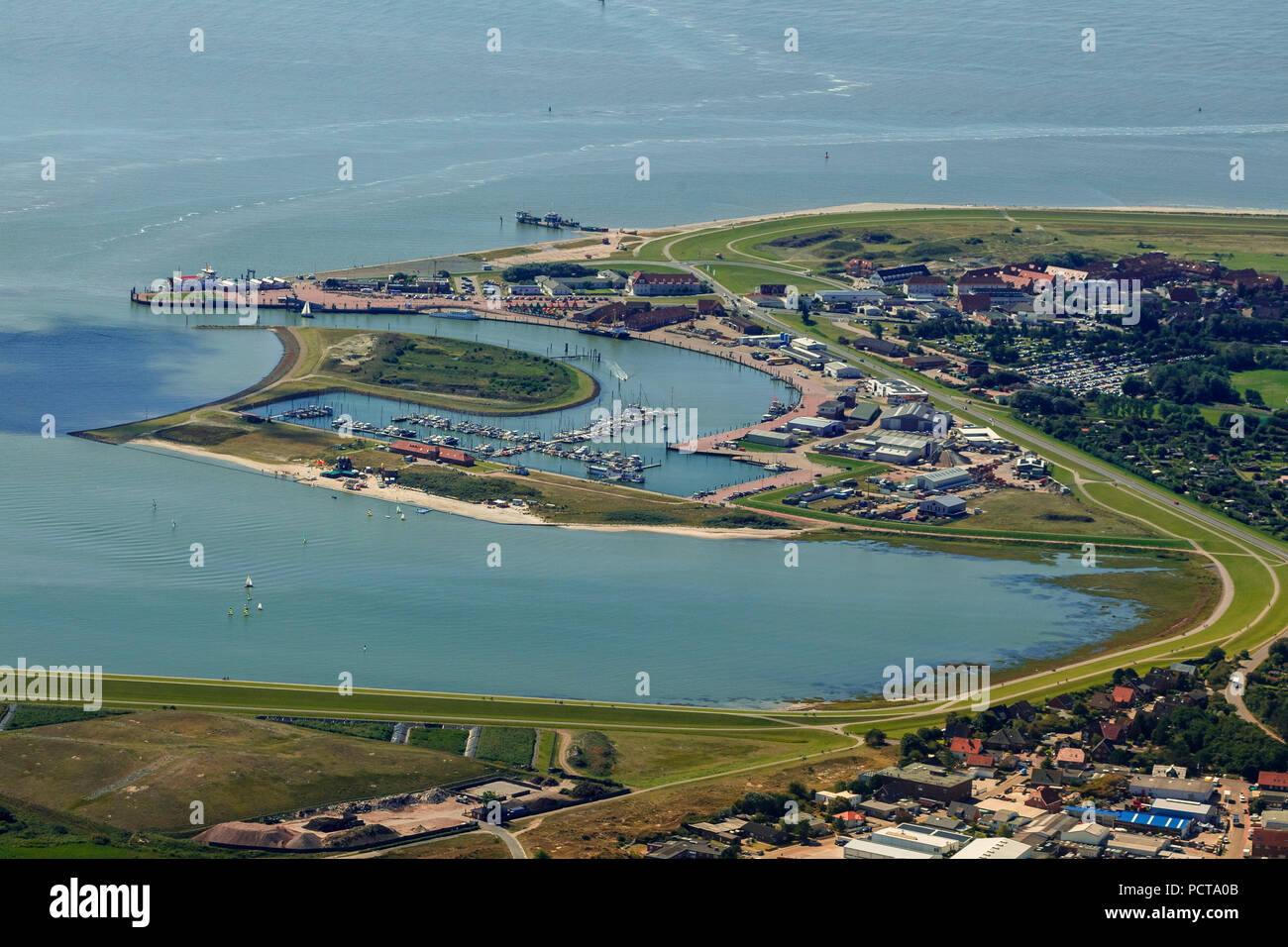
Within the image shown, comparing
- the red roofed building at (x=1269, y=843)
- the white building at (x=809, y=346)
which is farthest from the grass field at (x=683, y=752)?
the white building at (x=809, y=346)

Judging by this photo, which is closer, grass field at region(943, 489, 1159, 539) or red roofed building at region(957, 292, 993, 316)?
grass field at region(943, 489, 1159, 539)

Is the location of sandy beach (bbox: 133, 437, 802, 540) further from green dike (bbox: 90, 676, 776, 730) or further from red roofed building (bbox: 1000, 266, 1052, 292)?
red roofed building (bbox: 1000, 266, 1052, 292)

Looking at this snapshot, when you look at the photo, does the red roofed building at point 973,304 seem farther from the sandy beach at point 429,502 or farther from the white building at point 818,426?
the sandy beach at point 429,502

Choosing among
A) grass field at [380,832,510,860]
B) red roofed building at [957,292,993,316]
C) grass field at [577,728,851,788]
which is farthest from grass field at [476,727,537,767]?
red roofed building at [957,292,993,316]

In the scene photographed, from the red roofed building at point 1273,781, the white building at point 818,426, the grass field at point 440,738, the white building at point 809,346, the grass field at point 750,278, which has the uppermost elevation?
the grass field at point 750,278

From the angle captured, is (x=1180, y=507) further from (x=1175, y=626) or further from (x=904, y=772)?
(x=904, y=772)
